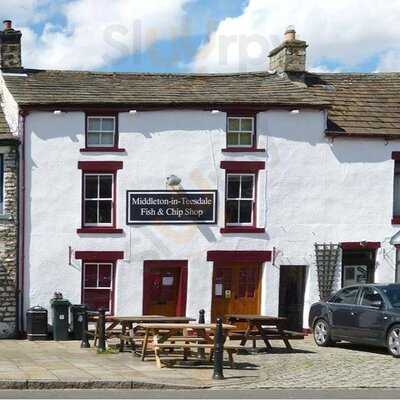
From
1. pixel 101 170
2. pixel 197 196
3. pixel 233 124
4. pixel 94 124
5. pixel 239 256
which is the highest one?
pixel 233 124

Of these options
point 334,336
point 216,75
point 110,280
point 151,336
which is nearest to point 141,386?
point 151,336

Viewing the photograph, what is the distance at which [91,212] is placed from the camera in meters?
23.4

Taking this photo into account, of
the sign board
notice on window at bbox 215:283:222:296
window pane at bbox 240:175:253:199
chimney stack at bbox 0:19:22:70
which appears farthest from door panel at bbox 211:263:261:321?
chimney stack at bbox 0:19:22:70

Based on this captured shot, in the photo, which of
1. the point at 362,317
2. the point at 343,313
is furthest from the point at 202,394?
the point at 343,313

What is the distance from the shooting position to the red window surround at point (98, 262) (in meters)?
23.1

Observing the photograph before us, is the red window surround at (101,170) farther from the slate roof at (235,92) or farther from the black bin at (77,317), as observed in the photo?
the black bin at (77,317)

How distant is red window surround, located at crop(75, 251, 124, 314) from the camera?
23.1m

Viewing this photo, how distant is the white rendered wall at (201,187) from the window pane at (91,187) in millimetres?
315

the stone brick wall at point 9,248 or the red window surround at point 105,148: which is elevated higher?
the red window surround at point 105,148

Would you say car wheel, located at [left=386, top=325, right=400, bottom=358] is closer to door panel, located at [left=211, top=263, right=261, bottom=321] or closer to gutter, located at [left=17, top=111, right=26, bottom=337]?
door panel, located at [left=211, top=263, right=261, bottom=321]

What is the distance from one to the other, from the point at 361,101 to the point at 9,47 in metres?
11.1

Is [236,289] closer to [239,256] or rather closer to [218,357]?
[239,256]

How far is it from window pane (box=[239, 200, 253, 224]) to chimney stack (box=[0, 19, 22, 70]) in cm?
804

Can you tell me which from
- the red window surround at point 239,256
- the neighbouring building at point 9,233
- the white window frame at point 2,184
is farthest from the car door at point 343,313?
the white window frame at point 2,184
